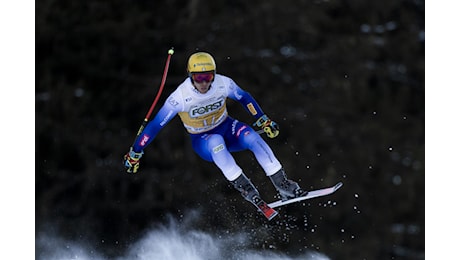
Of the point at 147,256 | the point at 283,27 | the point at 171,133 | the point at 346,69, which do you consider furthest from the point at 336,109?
the point at 147,256

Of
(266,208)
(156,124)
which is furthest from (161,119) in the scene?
(266,208)

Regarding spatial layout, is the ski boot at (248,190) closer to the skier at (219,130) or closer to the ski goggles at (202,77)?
the skier at (219,130)

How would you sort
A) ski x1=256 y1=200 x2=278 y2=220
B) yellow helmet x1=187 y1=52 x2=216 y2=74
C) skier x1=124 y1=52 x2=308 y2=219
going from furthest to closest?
ski x1=256 y1=200 x2=278 y2=220, skier x1=124 y1=52 x2=308 y2=219, yellow helmet x1=187 y1=52 x2=216 y2=74

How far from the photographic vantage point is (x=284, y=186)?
19.1 feet

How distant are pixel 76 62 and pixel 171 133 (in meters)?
0.96

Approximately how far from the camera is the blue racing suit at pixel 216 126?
574cm

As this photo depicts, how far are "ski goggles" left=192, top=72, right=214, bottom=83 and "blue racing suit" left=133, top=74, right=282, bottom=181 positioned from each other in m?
0.09

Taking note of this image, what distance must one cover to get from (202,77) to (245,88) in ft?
5.65

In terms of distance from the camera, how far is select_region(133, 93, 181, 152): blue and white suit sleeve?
226 inches

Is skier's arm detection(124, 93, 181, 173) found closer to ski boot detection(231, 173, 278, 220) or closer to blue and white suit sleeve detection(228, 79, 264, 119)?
blue and white suit sleeve detection(228, 79, 264, 119)

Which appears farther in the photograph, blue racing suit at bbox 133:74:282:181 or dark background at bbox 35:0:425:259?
dark background at bbox 35:0:425:259

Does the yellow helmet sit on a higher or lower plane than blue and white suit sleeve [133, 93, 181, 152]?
higher

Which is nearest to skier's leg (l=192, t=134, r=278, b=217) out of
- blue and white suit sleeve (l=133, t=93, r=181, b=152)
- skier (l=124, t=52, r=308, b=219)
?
skier (l=124, t=52, r=308, b=219)

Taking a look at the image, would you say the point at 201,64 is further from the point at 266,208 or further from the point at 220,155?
the point at 266,208
